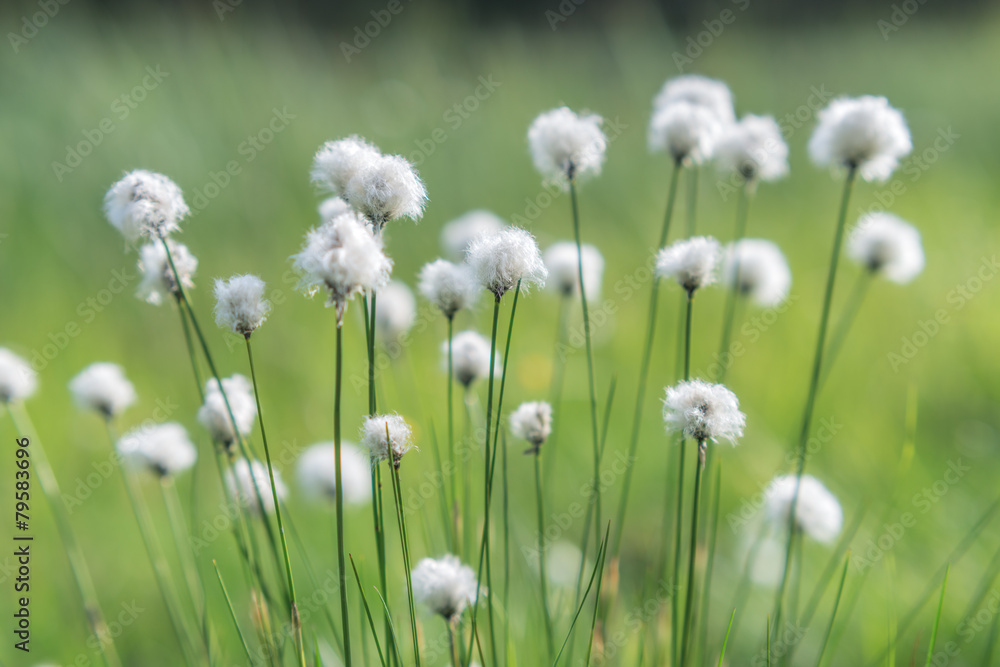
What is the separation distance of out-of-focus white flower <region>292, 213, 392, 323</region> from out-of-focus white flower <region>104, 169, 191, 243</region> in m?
0.22

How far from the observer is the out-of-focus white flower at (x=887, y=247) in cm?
110

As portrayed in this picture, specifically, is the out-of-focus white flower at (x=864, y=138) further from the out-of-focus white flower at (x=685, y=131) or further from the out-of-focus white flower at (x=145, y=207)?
the out-of-focus white flower at (x=145, y=207)

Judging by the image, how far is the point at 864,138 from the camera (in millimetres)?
849

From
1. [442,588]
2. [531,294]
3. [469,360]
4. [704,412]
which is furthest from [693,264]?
[531,294]

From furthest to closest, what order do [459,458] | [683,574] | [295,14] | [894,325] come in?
[295,14] → [894,325] → [459,458] → [683,574]

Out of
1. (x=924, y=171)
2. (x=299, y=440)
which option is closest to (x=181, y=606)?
(x=299, y=440)

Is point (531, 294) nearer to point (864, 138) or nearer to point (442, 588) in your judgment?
point (864, 138)

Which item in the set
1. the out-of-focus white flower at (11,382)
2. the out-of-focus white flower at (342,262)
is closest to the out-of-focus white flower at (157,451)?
the out-of-focus white flower at (11,382)

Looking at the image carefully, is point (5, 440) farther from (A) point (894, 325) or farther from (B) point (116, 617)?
(A) point (894, 325)

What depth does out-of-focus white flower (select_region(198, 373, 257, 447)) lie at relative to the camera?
2.54ft

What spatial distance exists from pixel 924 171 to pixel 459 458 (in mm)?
2791

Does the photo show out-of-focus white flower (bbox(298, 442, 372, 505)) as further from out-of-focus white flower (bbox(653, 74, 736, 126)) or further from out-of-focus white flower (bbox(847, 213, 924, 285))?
out-of-focus white flower (bbox(847, 213, 924, 285))

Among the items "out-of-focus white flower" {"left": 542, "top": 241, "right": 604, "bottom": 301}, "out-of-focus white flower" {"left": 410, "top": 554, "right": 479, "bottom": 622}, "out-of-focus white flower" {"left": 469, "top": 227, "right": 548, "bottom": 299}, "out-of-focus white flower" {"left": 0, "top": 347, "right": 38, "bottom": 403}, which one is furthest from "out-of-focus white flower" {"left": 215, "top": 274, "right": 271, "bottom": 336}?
"out-of-focus white flower" {"left": 542, "top": 241, "right": 604, "bottom": 301}

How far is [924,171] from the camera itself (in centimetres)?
306
